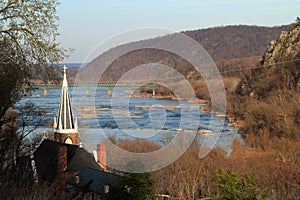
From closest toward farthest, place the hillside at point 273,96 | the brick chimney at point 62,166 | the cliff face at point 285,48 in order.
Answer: the brick chimney at point 62,166 → the hillside at point 273,96 → the cliff face at point 285,48

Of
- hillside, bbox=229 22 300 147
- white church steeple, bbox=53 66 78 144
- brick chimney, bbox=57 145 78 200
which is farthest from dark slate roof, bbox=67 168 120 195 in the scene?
hillside, bbox=229 22 300 147

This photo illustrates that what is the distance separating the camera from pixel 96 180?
2092 cm

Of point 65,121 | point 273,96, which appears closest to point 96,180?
point 65,121

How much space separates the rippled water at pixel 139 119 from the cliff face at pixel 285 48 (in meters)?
16.6

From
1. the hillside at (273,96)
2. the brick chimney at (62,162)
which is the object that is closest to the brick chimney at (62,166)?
the brick chimney at (62,162)

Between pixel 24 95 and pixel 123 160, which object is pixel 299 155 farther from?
pixel 24 95

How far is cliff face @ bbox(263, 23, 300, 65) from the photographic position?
70562 millimetres

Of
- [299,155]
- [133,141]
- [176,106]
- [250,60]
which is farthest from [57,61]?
[250,60]

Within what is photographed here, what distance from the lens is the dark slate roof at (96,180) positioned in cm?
1969

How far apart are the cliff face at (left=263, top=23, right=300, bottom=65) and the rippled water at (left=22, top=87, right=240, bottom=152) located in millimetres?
16562

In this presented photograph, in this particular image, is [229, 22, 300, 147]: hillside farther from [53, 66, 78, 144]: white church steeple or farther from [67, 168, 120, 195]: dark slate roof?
[67, 168, 120, 195]: dark slate roof

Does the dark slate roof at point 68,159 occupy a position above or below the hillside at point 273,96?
below

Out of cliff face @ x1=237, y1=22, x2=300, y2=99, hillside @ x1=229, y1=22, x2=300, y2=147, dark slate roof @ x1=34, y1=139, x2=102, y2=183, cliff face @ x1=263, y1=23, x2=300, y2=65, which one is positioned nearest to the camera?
dark slate roof @ x1=34, y1=139, x2=102, y2=183

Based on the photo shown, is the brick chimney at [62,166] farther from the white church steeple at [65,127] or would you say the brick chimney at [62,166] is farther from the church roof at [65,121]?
the church roof at [65,121]
